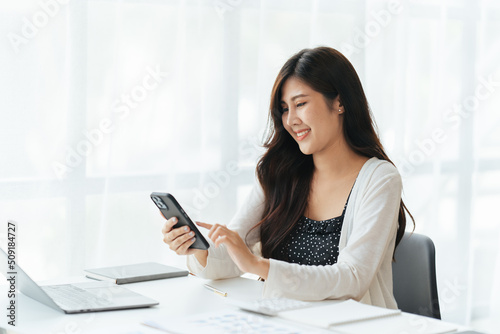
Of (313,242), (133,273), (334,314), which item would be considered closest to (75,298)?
(133,273)

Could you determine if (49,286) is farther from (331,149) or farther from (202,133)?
(202,133)

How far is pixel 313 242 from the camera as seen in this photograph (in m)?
1.90

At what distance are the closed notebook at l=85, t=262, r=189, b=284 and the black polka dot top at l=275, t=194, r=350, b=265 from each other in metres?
0.33

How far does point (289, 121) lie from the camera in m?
1.96

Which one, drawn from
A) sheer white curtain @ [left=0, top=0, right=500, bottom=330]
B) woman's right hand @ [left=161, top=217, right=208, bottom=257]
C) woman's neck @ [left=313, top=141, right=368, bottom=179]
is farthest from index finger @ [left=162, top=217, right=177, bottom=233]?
sheer white curtain @ [left=0, top=0, right=500, bottom=330]

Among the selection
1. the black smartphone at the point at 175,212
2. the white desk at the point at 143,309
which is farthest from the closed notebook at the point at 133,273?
the black smartphone at the point at 175,212

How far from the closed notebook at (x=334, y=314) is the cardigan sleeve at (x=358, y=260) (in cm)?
13

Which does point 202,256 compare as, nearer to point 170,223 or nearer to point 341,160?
point 170,223

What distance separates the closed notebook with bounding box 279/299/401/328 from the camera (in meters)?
1.25

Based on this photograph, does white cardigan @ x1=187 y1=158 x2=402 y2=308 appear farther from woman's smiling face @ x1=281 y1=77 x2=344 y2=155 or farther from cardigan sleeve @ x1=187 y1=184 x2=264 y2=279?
woman's smiling face @ x1=281 y1=77 x2=344 y2=155

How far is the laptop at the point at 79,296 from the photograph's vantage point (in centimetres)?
140

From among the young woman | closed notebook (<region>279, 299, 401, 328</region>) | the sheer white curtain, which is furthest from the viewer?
the sheer white curtain

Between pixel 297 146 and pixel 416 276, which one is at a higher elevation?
pixel 297 146

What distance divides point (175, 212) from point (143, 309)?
0.30m
